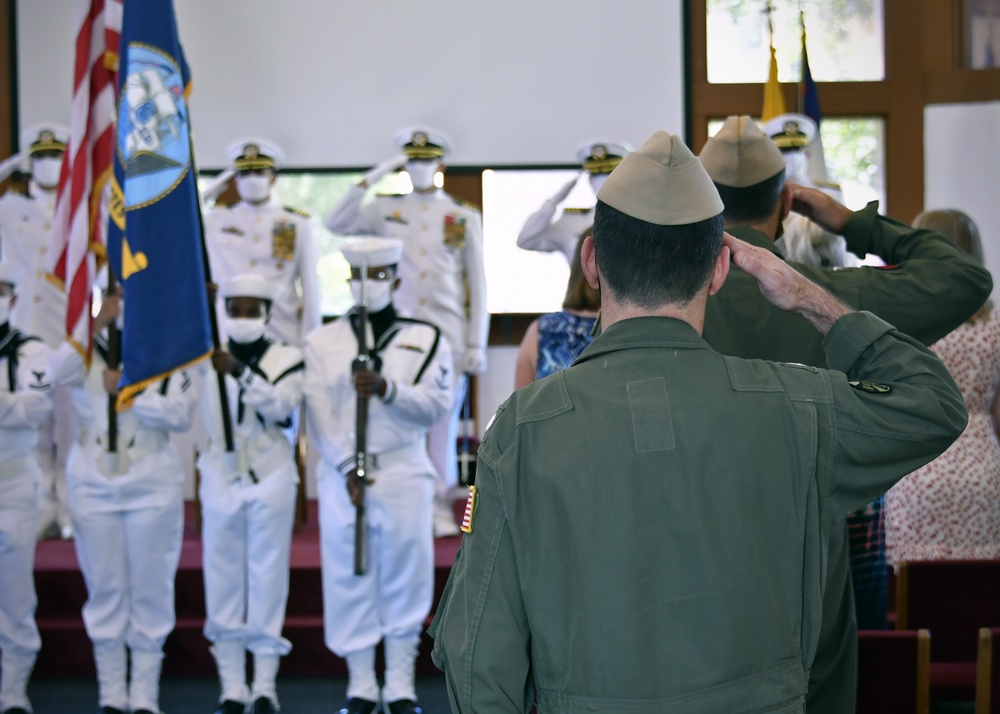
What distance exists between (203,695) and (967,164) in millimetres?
5362

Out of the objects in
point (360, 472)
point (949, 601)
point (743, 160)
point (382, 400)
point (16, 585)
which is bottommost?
point (16, 585)

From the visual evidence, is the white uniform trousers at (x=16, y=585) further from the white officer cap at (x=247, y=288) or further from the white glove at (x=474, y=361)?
the white glove at (x=474, y=361)

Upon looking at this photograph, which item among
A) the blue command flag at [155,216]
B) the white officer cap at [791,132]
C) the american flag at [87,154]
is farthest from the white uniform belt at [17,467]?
the white officer cap at [791,132]

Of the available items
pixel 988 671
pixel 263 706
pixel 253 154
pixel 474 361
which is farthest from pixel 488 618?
pixel 253 154

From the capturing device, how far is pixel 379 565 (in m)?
4.06

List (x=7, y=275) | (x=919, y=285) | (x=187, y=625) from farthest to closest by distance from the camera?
1. (x=187, y=625)
2. (x=7, y=275)
3. (x=919, y=285)

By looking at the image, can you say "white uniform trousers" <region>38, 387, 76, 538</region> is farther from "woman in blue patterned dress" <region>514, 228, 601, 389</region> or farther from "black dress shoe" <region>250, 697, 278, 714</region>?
"woman in blue patterned dress" <region>514, 228, 601, 389</region>

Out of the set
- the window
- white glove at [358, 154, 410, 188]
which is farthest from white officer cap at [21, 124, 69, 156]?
the window

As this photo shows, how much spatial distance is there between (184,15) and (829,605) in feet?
20.0

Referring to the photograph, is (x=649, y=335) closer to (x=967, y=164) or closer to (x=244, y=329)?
(x=244, y=329)

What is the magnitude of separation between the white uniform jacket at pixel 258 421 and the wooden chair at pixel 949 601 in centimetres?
225

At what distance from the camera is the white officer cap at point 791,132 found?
538 cm

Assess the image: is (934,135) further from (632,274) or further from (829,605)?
(632,274)

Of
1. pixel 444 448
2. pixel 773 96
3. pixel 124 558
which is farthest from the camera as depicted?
pixel 773 96
